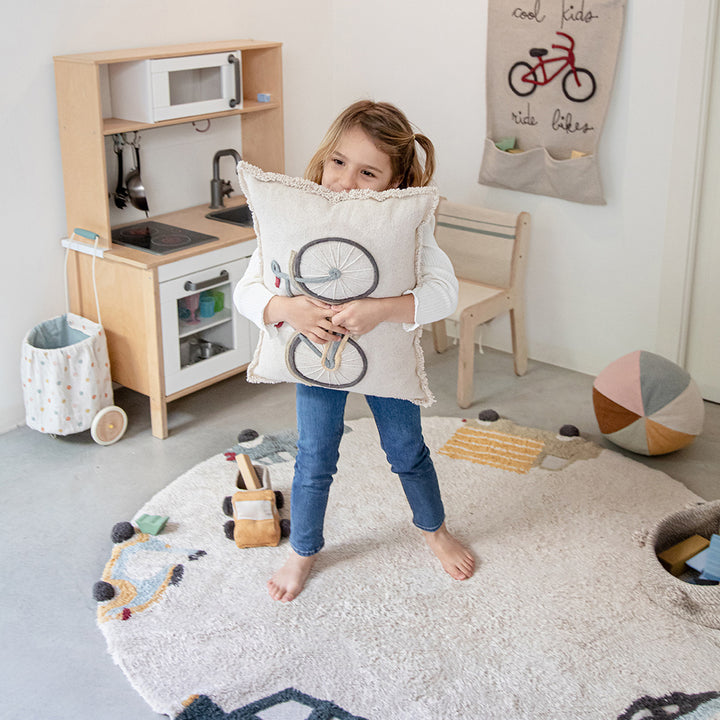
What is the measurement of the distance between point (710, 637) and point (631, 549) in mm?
335

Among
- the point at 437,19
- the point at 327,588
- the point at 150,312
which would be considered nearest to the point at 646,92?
the point at 437,19

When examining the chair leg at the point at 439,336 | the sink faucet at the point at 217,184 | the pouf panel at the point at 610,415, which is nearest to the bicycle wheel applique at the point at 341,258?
the pouf panel at the point at 610,415

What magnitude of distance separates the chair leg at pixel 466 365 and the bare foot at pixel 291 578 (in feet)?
3.56

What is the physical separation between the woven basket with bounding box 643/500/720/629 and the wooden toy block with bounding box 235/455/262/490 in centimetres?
101

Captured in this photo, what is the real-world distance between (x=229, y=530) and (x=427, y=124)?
6.28ft

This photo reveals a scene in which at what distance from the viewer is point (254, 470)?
2482 mm

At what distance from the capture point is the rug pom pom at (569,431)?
9.46 feet

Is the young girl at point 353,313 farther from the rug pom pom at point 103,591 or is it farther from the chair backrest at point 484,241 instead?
the chair backrest at point 484,241

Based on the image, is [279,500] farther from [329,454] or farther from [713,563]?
[713,563]

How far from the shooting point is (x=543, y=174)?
326 cm

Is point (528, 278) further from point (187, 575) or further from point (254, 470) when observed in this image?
point (187, 575)

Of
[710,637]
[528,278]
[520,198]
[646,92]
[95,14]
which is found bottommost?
[710,637]

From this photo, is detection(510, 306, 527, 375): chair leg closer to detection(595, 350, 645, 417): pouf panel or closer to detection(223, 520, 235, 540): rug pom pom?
detection(595, 350, 645, 417): pouf panel

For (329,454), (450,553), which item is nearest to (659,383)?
(450,553)
